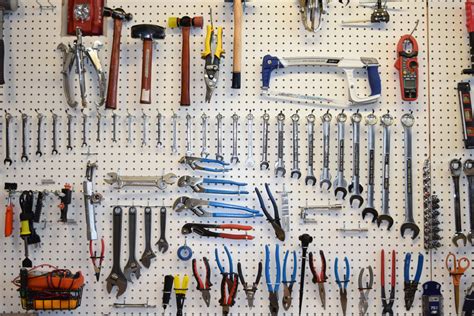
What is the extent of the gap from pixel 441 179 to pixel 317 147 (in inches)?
23.0

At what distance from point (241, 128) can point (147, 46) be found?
0.57 meters

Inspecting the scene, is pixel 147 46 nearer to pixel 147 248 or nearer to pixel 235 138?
pixel 235 138

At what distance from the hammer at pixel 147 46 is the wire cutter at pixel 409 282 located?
1384mm

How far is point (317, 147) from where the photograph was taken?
9.76ft

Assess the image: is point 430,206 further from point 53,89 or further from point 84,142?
point 53,89

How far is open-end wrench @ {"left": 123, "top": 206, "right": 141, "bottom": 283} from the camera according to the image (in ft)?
9.56

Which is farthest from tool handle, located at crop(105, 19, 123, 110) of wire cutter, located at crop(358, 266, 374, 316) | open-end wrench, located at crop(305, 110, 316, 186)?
wire cutter, located at crop(358, 266, 374, 316)

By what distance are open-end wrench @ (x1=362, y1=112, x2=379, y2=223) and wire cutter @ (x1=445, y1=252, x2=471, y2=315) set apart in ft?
1.28

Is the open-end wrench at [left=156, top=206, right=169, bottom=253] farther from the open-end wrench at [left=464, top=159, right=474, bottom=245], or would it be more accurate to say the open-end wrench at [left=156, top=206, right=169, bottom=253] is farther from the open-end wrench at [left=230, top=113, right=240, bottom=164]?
the open-end wrench at [left=464, top=159, right=474, bottom=245]

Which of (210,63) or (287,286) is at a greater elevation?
(210,63)

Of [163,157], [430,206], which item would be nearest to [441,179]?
[430,206]

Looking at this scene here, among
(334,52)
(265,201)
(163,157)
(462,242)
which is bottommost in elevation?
(462,242)

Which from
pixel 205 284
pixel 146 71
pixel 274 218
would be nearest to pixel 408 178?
pixel 274 218

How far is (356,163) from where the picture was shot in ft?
9.67
